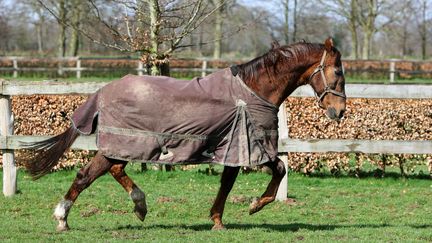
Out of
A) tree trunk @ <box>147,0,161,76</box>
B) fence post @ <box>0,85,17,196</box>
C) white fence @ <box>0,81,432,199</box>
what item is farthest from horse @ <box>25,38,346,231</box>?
tree trunk @ <box>147,0,161,76</box>

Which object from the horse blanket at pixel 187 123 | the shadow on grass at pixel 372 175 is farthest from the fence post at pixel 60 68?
the horse blanket at pixel 187 123

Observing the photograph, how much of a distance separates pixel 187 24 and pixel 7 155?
→ 368 cm

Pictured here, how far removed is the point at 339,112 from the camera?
7.07 meters

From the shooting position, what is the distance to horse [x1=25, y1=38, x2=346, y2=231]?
22.6 ft

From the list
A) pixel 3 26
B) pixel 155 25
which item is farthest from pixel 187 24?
pixel 3 26

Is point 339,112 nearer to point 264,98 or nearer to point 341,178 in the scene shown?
point 264,98

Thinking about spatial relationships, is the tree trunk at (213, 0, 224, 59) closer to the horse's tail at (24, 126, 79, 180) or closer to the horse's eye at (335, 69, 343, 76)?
the horse's eye at (335, 69, 343, 76)

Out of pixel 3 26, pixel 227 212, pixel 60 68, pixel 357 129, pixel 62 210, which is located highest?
pixel 3 26

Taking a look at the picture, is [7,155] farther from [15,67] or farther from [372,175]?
[15,67]

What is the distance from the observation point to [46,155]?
24.3ft

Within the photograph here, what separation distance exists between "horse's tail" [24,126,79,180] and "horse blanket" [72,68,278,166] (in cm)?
57

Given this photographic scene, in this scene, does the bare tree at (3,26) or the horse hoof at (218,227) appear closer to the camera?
the horse hoof at (218,227)

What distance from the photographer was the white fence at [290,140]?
9.34 metres

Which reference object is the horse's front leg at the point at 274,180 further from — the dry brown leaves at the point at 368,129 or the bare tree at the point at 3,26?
the bare tree at the point at 3,26
